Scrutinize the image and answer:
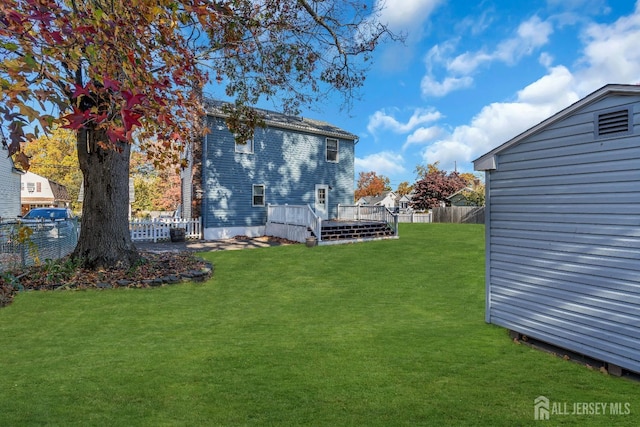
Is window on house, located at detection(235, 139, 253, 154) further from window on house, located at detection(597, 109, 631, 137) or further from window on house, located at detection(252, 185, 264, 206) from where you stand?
window on house, located at detection(597, 109, 631, 137)

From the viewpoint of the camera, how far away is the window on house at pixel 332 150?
21469 millimetres

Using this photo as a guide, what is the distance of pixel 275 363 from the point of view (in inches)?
161

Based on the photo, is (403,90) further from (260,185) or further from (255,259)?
(255,259)

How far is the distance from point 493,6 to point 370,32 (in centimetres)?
612

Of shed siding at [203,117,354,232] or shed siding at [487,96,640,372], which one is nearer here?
shed siding at [487,96,640,372]

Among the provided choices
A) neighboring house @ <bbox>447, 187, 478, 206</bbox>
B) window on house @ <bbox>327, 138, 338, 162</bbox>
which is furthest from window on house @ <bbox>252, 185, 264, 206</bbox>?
neighboring house @ <bbox>447, 187, 478, 206</bbox>

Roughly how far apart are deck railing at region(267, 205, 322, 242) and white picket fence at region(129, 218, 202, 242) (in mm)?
3647

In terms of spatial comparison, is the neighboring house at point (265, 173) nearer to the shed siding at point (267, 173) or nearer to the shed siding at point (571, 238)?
the shed siding at point (267, 173)

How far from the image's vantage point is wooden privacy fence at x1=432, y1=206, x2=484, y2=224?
103 ft

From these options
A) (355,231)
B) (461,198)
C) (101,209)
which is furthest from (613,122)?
(461,198)

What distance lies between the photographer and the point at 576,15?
39.2 feet

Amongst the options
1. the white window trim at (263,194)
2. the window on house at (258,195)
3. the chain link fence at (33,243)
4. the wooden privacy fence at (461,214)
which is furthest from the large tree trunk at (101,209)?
the wooden privacy fence at (461,214)

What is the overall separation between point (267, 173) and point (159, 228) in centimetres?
604

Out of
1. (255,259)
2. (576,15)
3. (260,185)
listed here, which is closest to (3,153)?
(260,185)
